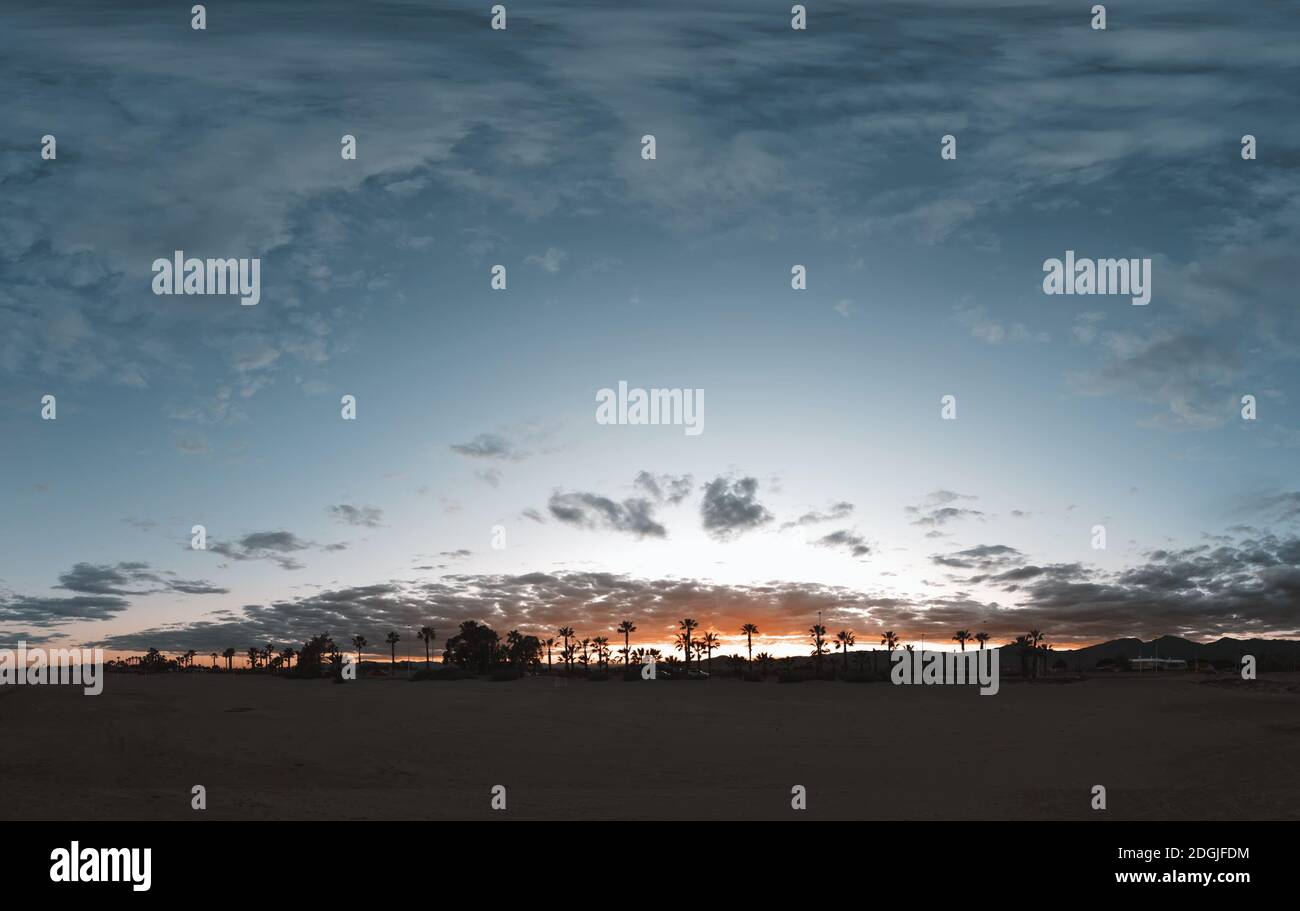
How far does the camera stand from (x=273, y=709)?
4344 cm

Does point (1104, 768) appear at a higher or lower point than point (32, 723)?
lower

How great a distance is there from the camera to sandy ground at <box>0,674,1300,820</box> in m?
22.2

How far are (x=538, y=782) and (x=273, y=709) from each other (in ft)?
66.3

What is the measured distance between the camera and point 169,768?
91.3ft

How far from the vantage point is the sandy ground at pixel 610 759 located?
22.2m

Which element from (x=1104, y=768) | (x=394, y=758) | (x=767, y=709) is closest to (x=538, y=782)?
(x=394, y=758)

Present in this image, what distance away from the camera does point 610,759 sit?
36.1m
